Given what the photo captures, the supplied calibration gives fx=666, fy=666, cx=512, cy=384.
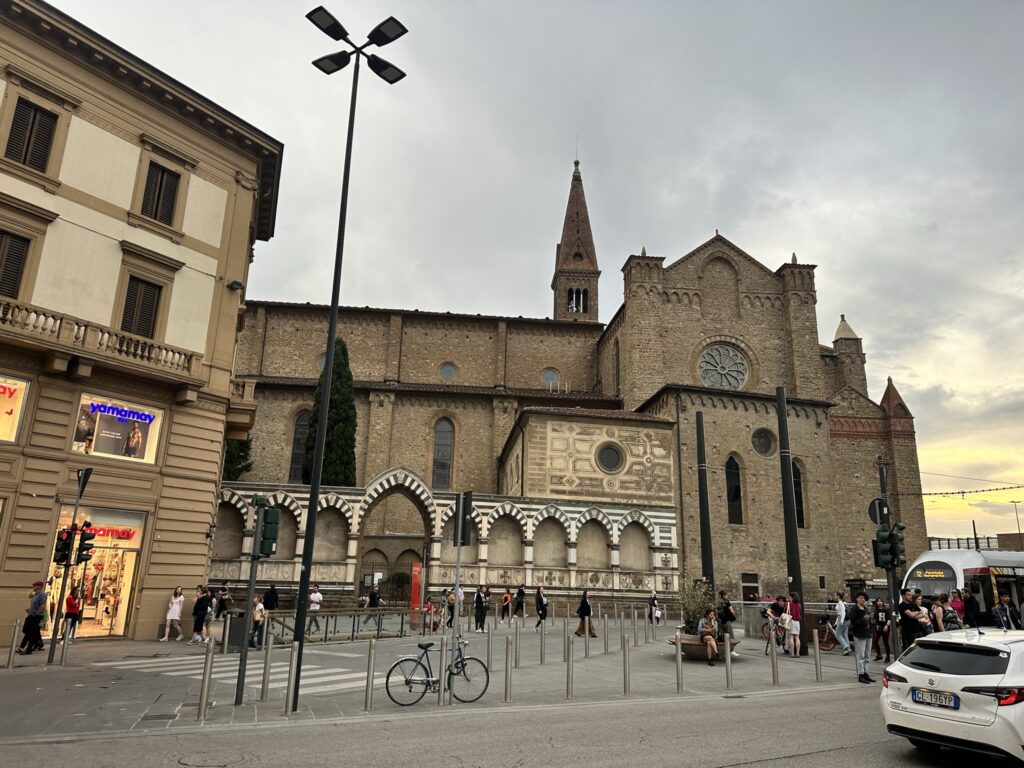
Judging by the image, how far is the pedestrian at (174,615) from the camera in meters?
16.8

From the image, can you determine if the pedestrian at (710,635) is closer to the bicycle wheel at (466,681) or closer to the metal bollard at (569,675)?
the metal bollard at (569,675)

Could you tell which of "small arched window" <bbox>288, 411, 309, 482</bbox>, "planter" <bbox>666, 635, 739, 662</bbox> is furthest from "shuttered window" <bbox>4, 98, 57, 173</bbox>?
"small arched window" <bbox>288, 411, 309, 482</bbox>

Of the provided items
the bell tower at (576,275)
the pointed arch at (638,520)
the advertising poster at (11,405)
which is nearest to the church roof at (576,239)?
the bell tower at (576,275)

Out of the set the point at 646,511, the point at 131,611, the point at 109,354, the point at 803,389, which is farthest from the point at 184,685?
the point at 803,389

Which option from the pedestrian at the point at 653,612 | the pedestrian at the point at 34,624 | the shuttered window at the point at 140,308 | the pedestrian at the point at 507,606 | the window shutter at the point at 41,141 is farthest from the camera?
the pedestrian at the point at 507,606

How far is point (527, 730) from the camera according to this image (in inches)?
314

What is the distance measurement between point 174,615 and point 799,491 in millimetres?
29872

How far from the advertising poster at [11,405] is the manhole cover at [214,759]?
11.8 m

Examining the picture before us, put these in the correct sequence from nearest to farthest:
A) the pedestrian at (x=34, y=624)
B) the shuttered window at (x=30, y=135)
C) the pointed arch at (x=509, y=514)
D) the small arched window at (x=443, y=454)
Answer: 1. the pedestrian at (x=34, y=624)
2. the shuttered window at (x=30, y=135)
3. the pointed arch at (x=509, y=514)
4. the small arched window at (x=443, y=454)

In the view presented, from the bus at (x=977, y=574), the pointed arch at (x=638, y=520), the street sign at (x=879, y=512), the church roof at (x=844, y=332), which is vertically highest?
the church roof at (x=844, y=332)

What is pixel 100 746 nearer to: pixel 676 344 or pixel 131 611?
pixel 131 611

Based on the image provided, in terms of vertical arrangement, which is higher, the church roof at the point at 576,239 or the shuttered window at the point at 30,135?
the church roof at the point at 576,239

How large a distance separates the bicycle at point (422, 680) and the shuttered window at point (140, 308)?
40.6 ft

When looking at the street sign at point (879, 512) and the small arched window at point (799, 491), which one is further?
the small arched window at point (799, 491)
